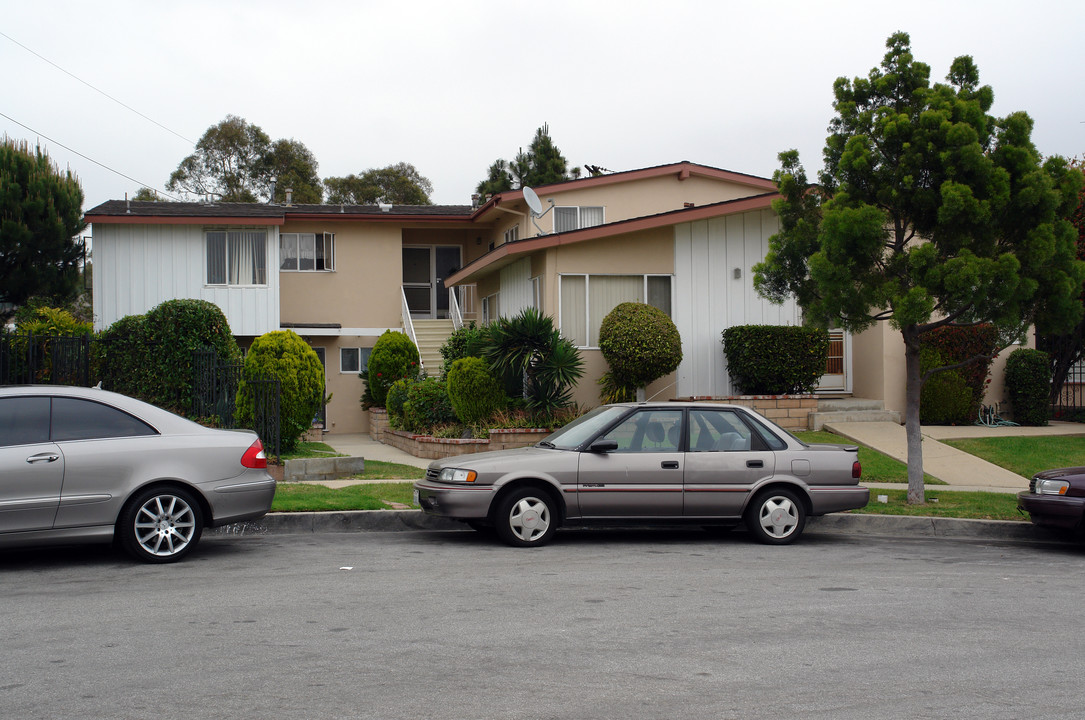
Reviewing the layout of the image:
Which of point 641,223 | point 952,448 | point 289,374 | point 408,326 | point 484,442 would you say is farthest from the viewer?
point 408,326

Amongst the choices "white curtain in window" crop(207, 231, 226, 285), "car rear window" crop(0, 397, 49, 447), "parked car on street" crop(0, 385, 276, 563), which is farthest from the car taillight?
"white curtain in window" crop(207, 231, 226, 285)

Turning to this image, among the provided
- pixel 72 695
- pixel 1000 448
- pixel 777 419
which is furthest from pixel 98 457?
pixel 1000 448

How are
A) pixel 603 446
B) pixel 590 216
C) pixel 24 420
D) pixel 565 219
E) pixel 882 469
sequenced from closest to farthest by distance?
1. pixel 24 420
2. pixel 603 446
3. pixel 882 469
4. pixel 565 219
5. pixel 590 216

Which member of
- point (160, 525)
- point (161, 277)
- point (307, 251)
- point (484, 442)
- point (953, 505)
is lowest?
point (953, 505)

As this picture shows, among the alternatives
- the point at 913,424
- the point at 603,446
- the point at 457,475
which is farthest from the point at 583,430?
the point at 913,424

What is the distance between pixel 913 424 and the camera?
12336 mm

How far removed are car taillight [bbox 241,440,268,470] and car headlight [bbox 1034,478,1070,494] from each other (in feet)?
A: 26.1

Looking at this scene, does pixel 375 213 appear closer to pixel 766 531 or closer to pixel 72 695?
pixel 766 531

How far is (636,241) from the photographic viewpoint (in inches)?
750

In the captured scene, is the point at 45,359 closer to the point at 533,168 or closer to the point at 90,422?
the point at 90,422

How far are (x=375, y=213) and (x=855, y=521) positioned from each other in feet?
62.6

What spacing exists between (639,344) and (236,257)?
12600 millimetres

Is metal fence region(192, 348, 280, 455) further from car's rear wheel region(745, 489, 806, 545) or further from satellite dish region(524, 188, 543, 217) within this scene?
satellite dish region(524, 188, 543, 217)

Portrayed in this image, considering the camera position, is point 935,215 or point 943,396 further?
point 943,396
